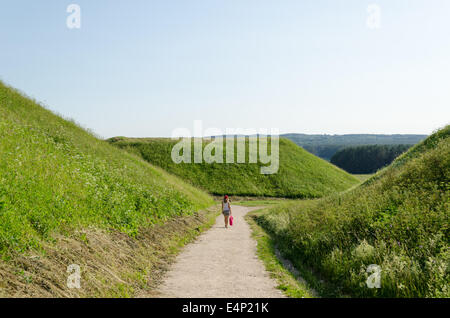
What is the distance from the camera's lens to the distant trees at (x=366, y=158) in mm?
166387

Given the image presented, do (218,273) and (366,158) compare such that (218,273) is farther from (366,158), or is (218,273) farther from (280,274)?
(366,158)

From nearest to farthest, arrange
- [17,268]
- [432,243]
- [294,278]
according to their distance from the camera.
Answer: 1. [17,268]
2. [432,243]
3. [294,278]

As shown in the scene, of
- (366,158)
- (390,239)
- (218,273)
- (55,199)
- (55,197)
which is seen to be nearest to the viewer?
(390,239)

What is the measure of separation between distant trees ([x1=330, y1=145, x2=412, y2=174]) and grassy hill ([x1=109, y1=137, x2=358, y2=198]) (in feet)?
330

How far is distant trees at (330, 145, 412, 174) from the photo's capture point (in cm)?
16639

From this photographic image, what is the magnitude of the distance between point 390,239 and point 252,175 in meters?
54.6

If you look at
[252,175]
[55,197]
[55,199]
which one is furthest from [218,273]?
[252,175]

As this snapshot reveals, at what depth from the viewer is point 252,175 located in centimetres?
6519

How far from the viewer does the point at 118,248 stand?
11.3m

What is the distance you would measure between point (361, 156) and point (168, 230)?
582 feet

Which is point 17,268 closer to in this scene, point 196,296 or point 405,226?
point 196,296

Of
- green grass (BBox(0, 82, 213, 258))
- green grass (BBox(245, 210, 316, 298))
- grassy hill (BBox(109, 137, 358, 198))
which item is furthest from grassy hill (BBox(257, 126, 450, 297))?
grassy hill (BBox(109, 137, 358, 198))

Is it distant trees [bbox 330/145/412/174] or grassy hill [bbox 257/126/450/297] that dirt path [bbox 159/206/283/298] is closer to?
grassy hill [bbox 257/126/450/297]
